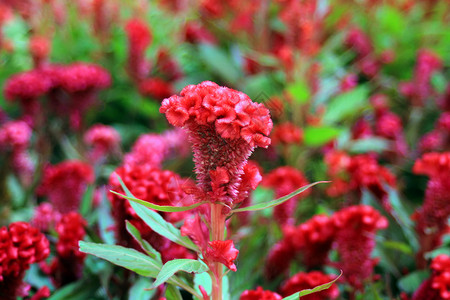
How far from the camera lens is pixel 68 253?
99 cm

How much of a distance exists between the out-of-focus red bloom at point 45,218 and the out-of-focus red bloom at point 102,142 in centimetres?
41

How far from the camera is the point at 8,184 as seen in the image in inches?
61.6

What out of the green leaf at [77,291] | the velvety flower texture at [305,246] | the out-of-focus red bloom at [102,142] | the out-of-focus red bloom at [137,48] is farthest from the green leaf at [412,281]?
the out-of-focus red bloom at [137,48]

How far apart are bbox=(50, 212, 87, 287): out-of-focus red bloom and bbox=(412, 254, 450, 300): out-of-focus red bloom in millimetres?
733

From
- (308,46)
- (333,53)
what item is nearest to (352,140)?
(308,46)

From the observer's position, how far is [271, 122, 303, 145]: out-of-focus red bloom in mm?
1773

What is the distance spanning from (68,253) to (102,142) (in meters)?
0.77

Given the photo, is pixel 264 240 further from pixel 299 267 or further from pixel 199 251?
pixel 199 251

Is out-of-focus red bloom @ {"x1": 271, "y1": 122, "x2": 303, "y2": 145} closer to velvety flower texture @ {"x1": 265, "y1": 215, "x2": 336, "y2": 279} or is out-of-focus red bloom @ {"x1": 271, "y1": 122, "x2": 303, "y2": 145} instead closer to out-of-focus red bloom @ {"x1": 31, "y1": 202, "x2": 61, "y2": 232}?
velvety flower texture @ {"x1": 265, "y1": 215, "x2": 336, "y2": 279}

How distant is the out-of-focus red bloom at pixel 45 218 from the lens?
1.25 m

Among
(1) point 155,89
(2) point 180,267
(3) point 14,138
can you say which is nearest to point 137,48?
(1) point 155,89

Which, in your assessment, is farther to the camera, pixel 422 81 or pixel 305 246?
pixel 422 81

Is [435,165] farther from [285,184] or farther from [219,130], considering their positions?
[219,130]

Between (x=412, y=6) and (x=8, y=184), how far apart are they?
270 centimetres
